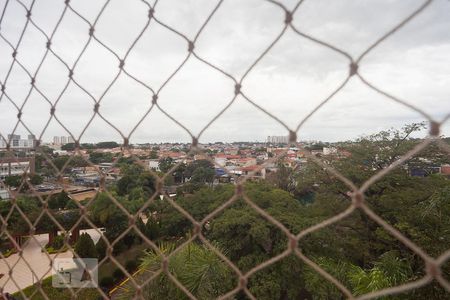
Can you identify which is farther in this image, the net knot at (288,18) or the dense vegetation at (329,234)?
the dense vegetation at (329,234)

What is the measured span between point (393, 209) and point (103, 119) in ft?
17.5

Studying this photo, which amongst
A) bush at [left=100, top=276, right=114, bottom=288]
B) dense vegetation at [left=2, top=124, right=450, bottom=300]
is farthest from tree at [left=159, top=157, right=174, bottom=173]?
bush at [left=100, top=276, right=114, bottom=288]

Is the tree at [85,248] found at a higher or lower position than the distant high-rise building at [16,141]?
lower

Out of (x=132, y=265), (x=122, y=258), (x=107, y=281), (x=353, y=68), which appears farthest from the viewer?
(x=122, y=258)

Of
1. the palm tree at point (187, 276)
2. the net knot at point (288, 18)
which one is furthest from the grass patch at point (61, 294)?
the net knot at point (288, 18)

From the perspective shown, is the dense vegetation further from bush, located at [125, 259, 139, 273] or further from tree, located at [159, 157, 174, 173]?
tree, located at [159, 157, 174, 173]

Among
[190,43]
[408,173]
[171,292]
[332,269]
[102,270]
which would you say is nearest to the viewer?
[190,43]

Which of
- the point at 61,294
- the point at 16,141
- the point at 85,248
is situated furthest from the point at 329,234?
the point at 16,141

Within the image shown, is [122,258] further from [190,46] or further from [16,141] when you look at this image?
[190,46]

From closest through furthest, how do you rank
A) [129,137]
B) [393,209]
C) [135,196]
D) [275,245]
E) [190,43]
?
[190,43]
[129,137]
[393,209]
[275,245]
[135,196]

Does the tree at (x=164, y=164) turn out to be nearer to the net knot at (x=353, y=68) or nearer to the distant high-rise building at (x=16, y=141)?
the distant high-rise building at (x=16, y=141)

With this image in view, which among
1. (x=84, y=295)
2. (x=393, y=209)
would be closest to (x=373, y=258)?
(x=393, y=209)

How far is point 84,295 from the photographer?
19.2ft

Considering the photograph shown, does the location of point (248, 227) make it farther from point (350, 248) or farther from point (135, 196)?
point (135, 196)
